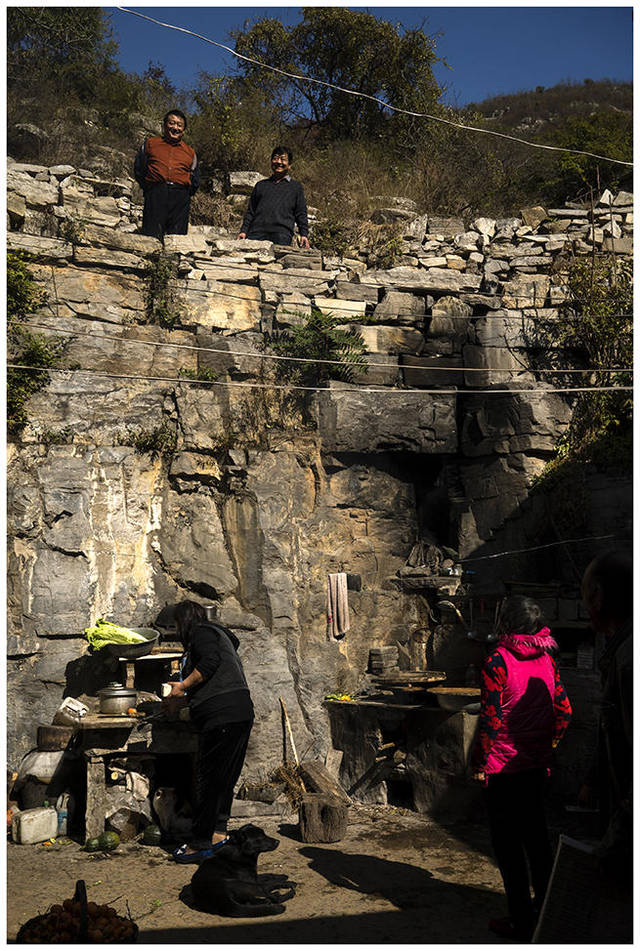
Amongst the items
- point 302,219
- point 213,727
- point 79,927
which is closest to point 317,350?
point 302,219

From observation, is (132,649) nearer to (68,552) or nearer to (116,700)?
(116,700)

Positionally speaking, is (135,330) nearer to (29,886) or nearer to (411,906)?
(29,886)

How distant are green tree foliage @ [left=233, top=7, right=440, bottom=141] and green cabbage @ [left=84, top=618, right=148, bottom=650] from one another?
37.7ft

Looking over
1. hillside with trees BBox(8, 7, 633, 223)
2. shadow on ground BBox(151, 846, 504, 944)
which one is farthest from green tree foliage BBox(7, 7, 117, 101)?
shadow on ground BBox(151, 846, 504, 944)

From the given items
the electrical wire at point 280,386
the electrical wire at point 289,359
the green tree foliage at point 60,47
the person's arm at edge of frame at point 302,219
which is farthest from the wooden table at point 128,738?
the green tree foliage at point 60,47

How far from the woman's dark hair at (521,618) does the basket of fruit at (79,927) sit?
2.44 m

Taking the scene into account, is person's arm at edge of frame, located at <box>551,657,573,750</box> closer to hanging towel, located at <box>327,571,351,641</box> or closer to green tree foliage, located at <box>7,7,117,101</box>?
hanging towel, located at <box>327,571,351,641</box>

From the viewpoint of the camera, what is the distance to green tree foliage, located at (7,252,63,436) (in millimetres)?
8195

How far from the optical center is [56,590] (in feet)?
26.2

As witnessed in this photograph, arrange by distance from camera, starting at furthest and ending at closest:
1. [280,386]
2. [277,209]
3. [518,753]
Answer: [277,209], [280,386], [518,753]

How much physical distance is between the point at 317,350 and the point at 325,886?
6.02 meters

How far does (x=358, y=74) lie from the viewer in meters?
15.9

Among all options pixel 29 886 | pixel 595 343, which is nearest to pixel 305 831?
pixel 29 886

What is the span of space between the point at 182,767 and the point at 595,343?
7.04 metres
